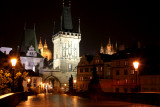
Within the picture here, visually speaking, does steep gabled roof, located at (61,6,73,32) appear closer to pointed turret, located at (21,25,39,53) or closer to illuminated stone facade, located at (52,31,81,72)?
illuminated stone facade, located at (52,31,81,72)

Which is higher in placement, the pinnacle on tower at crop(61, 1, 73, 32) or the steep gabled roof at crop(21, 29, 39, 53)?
the pinnacle on tower at crop(61, 1, 73, 32)

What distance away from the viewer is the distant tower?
106 m

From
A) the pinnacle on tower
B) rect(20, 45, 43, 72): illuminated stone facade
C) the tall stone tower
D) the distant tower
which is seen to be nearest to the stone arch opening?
the distant tower

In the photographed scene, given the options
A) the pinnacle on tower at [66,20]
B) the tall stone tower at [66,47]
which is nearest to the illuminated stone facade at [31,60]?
the tall stone tower at [66,47]

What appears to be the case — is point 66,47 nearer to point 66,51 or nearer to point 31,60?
point 66,51

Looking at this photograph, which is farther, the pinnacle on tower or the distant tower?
the pinnacle on tower

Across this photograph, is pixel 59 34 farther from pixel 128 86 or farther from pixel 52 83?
pixel 128 86

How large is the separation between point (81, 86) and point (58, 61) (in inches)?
990

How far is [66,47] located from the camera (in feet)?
356

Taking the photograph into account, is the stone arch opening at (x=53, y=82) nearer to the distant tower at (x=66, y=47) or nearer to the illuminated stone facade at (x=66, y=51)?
the distant tower at (x=66, y=47)

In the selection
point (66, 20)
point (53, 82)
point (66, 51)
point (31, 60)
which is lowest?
point (53, 82)

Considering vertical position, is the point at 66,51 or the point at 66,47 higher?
the point at 66,47

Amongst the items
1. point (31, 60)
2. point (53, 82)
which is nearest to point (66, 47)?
point (31, 60)

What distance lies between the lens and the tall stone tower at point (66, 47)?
349 feet
